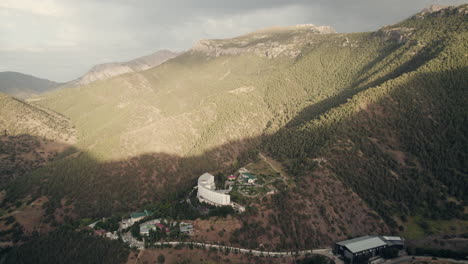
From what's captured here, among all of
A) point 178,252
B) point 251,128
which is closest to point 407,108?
point 251,128

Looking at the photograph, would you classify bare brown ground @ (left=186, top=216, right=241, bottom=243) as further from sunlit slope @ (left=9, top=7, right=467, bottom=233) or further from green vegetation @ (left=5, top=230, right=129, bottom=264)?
green vegetation @ (left=5, top=230, right=129, bottom=264)

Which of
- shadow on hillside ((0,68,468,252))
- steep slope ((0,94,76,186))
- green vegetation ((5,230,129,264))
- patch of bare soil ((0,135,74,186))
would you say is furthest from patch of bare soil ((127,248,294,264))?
patch of bare soil ((0,135,74,186))

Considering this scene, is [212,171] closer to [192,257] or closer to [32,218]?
[192,257]

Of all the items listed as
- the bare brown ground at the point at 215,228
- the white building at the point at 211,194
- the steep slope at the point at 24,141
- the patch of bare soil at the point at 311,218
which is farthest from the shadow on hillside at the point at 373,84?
the steep slope at the point at 24,141

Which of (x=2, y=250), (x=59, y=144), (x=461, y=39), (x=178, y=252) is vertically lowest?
(x=2, y=250)

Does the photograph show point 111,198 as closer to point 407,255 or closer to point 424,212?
point 407,255
